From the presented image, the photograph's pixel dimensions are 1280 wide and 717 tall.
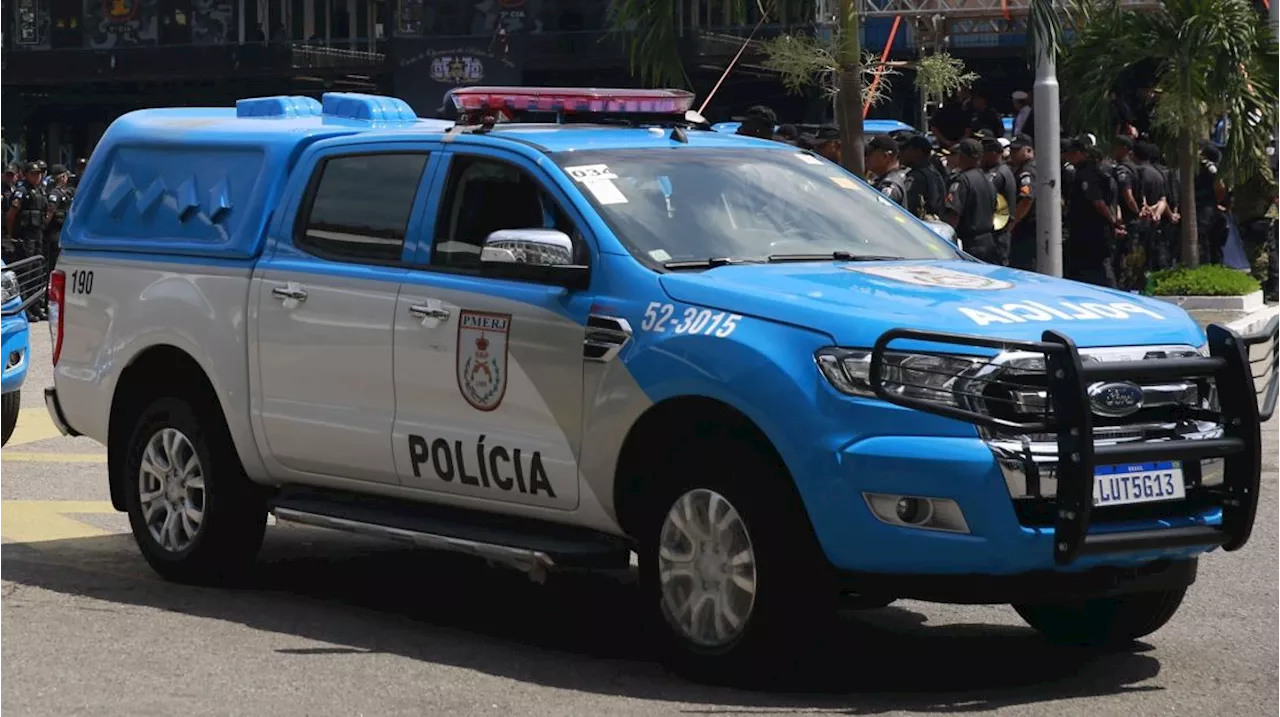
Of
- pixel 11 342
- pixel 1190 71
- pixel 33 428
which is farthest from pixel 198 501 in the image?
pixel 1190 71

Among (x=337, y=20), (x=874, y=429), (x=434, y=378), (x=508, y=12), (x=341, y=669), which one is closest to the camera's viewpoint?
(x=874, y=429)

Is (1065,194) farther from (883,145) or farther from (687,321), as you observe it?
(687,321)

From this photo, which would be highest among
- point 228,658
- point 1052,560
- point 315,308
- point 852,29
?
point 852,29

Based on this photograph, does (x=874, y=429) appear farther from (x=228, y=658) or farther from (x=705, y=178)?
(x=228, y=658)

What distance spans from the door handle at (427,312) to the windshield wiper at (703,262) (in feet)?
2.90

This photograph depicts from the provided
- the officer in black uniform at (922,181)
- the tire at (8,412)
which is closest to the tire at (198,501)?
the tire at (8,412)

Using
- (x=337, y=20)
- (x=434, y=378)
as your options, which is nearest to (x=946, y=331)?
(x=434, y=378)

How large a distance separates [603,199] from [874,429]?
1.52 meters

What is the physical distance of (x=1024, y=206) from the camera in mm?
17922

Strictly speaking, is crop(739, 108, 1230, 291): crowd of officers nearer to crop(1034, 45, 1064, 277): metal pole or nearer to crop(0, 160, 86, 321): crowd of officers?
crop(1034, 45, 1064, 277): metal pole

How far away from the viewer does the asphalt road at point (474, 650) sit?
6.46 m

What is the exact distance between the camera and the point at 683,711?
6.32 m

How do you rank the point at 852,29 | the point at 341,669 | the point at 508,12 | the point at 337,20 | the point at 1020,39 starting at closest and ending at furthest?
the point at 341,669
the point at 852,29
the point at 1020,39
the point at 508,12
the point at 337,20

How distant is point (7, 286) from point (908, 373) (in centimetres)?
728
